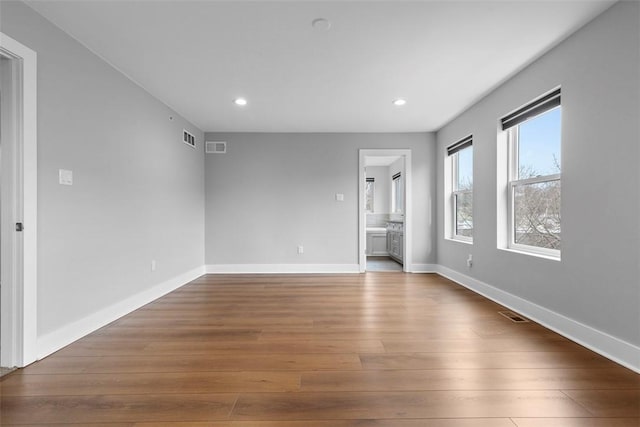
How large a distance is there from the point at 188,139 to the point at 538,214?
459cm

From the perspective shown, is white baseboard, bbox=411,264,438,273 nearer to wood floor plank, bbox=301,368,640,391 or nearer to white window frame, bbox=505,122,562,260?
white window frame, bbox=505,122,562,260

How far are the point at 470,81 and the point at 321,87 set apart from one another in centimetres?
159

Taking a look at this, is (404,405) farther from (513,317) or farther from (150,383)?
(513,317)

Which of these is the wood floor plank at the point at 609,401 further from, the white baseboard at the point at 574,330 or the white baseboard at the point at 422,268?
the white baseboard at the point at 422,268

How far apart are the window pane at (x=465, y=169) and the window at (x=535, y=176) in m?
0.86

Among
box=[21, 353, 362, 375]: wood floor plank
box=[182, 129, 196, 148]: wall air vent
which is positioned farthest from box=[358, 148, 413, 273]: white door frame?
box=[21, 353, 362, 375]: wood floor plank

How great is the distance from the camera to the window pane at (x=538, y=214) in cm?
269

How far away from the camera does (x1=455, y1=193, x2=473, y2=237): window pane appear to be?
Answer: 4.20m

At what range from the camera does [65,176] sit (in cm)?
229

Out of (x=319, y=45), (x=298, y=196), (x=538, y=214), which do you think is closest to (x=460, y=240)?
(x=538, y=214)

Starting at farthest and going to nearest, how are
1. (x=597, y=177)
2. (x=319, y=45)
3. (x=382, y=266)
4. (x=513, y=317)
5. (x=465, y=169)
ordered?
(x=382, y=266) → (x=465, y=169) → (x=513, y=317) → (x=319, y=45) → (x=597, y=177)

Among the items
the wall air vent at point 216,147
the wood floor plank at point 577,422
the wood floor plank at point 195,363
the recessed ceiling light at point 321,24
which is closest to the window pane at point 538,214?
the wood floor plank at point 577,422

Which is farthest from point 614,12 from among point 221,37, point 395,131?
point 395,131

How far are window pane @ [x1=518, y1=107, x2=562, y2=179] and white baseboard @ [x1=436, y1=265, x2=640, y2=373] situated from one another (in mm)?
1262
